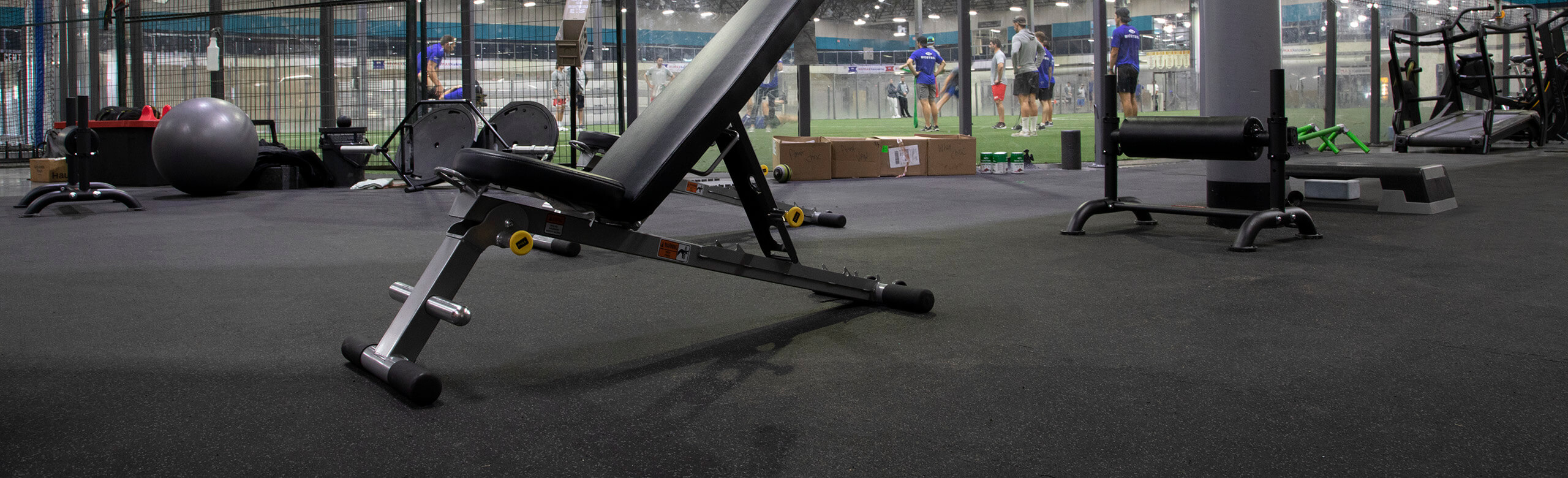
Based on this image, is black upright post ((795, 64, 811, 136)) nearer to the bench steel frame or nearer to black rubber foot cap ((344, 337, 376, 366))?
the bench steel frame

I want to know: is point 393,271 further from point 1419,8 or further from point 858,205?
point 1419,8

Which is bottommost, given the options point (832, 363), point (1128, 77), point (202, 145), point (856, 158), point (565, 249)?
point (832, 363)

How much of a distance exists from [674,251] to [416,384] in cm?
62

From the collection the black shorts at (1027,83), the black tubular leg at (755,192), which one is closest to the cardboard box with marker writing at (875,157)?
the black shorts at (1027,83)

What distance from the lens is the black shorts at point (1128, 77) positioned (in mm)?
8922

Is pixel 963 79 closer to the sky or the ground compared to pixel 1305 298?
closer to the sky

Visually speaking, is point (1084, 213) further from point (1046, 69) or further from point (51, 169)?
point (51, 169)

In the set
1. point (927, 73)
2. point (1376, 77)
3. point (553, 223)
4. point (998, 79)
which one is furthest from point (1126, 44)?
point (553, 223)

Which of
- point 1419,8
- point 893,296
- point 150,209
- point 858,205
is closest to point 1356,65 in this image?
point 1419,8

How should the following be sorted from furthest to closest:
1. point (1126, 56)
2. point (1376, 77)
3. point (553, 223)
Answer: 1. point (1376, 77)
2. point (1126, 56)
3. point (553, 223)

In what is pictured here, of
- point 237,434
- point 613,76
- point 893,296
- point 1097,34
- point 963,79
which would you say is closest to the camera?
point 237,434

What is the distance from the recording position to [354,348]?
1.95 meters

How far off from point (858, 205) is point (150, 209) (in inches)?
160

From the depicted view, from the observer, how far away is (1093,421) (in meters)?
1.57
